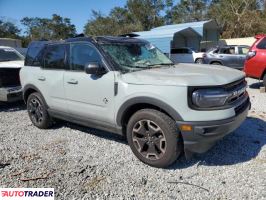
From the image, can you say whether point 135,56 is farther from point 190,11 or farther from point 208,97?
point 190,11

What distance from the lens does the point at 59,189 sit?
11.9 ft

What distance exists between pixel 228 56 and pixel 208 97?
41.9ft

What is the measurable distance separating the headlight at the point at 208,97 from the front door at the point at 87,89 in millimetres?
1273

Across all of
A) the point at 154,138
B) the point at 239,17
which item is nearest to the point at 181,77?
the point at 154,138

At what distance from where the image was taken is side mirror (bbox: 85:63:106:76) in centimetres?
431

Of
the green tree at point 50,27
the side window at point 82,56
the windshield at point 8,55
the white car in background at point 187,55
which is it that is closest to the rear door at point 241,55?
the white car in background at point 187,55

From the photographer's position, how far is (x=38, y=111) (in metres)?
5.98

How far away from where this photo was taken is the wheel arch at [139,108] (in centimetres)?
374

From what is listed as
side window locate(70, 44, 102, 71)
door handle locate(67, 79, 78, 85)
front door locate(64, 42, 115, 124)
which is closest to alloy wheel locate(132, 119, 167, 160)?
front door locate(64, 42, 115, 124)

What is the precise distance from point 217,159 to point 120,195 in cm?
158

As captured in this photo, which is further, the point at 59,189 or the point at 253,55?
the point at 253,55

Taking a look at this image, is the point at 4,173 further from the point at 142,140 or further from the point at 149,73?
the point at 149,73

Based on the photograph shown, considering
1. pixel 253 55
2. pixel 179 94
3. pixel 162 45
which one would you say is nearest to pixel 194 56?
pixel 162 45

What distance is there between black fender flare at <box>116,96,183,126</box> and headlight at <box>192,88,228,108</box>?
0.29 metres
